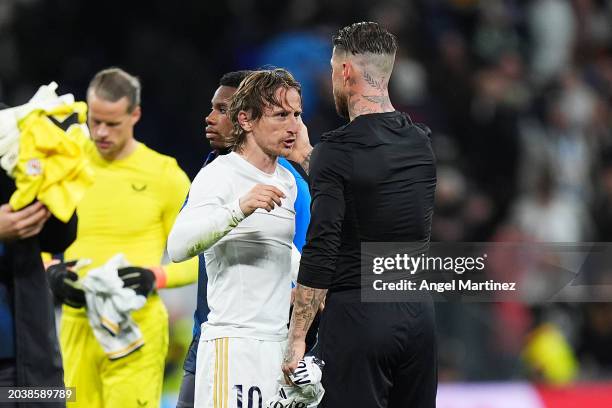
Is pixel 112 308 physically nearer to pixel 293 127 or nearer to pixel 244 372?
pixel 244 372

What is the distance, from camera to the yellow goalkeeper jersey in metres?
6.55

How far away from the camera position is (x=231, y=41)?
38.7 ft

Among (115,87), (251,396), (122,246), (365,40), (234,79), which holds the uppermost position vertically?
(115,87)

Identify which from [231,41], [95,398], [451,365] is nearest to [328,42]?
[231,41]

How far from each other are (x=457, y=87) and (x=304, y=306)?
7.94m

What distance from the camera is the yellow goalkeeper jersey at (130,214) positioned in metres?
6.55

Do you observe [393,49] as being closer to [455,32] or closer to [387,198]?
[387,198]

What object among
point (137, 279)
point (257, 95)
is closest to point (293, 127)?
point (257, 95)

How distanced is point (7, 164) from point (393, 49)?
60.4 inches

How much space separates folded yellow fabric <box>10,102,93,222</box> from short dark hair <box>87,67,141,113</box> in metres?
2.15

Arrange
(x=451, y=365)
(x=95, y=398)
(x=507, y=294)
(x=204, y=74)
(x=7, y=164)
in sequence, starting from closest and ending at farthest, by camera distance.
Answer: (x=7, y=164)
(x=95, y=398)
(x=451, y=365)
(x=507, y=294)
(x=204, y=74)

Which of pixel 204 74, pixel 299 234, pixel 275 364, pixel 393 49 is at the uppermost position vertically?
pixel 204 74

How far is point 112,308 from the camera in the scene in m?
6.25

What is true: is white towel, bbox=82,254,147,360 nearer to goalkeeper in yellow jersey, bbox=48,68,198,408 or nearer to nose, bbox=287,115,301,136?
goalkeeper in yellow jersey, bbox=48,68,198,408
